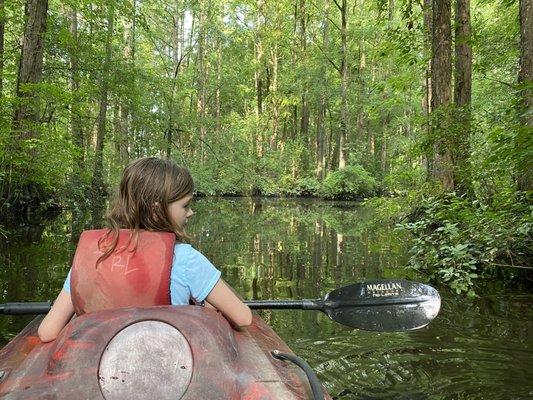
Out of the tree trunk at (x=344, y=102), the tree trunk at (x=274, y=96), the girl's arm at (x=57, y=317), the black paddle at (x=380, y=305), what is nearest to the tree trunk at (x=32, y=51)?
the black paddle at (x=380, y=305)

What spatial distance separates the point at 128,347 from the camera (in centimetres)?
164

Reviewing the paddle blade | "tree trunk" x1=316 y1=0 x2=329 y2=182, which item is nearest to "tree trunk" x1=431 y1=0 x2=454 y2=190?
the paddle blade

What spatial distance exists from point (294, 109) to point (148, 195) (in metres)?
32.4

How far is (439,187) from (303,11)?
20650mm

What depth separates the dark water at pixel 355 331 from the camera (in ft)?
10.5

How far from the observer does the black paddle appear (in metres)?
3.30

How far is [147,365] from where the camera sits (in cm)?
161

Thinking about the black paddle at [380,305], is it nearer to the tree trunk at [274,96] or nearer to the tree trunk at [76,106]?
the tree trunk at [76,106]

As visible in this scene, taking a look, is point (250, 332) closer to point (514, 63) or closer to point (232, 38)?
point (514, 63)

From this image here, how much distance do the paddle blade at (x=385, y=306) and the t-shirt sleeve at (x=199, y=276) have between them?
5.00 ft

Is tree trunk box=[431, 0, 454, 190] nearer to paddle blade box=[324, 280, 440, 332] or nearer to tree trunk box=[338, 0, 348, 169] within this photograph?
paddle blade box=[324, 280, 440, 332]

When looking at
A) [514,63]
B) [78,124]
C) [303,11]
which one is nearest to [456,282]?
[514,63]

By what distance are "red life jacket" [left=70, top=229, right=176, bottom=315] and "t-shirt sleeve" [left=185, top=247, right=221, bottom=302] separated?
4.6 inches

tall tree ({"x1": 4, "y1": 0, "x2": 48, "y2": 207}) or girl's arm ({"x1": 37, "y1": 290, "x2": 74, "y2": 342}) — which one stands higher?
tall tree ({"x1": 4, "y1": 0, "x2": 48, "y2": 207})
